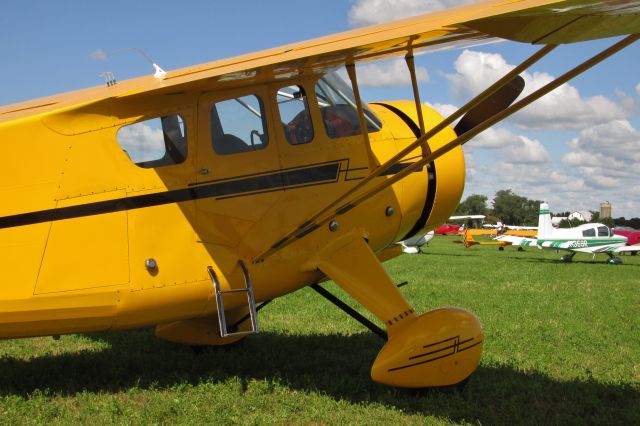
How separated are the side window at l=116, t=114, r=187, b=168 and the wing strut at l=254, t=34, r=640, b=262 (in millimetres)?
1182

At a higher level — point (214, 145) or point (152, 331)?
point (214, 145)

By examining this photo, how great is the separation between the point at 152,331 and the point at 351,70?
5.10 meters

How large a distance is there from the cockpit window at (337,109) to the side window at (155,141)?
1356mm

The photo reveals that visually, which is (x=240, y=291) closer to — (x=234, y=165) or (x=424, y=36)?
(x=234, y=165)

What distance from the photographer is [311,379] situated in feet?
20.5

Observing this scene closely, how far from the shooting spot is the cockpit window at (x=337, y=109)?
6141 mm

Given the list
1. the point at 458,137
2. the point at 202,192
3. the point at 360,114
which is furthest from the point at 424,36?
the point at 202,192

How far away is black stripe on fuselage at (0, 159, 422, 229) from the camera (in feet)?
16.9

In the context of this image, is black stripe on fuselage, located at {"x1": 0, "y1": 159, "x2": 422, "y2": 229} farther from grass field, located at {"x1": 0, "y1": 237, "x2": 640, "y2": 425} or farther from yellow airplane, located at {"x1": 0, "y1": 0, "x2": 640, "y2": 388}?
grass field, located at {"x1": 0, "y1": 237, "x2": 640, "y2": 425}

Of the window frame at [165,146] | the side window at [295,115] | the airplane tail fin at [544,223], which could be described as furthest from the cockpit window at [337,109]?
the airplane tail fin at [544,223]

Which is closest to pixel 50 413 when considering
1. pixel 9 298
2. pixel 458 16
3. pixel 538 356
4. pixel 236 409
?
pixel 9 298

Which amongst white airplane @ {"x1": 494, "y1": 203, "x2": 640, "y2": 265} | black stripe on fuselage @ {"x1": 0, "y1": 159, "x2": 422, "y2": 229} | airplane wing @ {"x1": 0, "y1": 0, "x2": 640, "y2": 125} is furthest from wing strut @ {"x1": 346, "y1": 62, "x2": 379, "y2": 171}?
white airplane @ {"x1": 494, "y1": 203, "x2": 640, "y2": 265}

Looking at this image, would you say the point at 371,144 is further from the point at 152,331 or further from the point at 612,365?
the point at 152,331

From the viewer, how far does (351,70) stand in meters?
5.84
